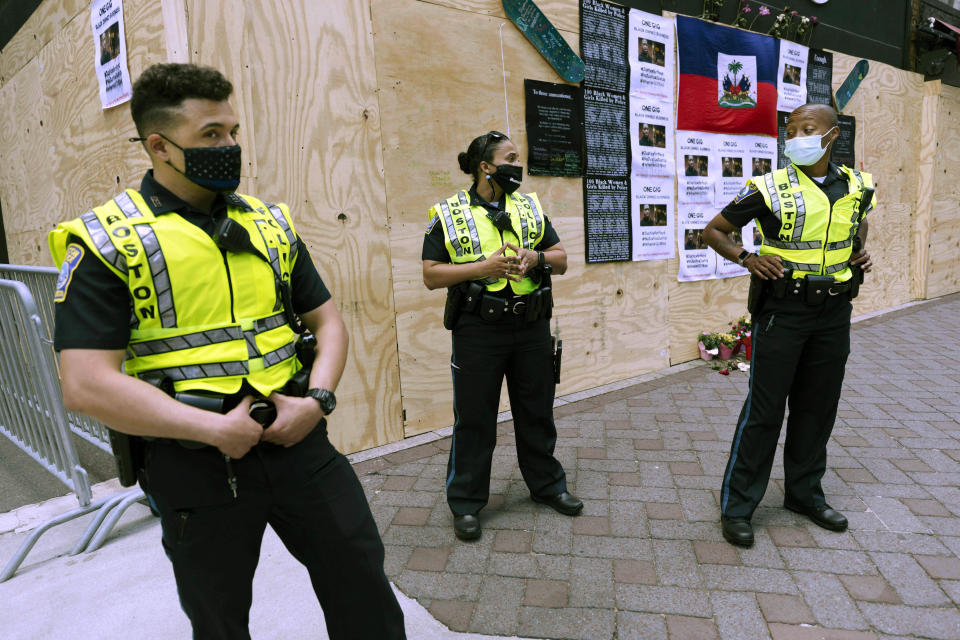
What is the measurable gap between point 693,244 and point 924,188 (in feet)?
19.3

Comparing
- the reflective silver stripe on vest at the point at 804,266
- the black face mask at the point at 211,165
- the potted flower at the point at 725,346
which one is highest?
the black face mask at the point at 211,165

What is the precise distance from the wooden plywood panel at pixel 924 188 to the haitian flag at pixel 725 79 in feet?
14.1

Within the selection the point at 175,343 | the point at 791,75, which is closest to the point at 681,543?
the point at 175,343

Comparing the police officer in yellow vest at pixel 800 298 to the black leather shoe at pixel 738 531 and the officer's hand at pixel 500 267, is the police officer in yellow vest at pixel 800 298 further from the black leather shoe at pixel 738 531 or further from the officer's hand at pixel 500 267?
the officer's hand at pixel 500 267

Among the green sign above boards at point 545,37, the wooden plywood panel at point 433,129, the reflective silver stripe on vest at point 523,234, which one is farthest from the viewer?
the green sign above boards at point 545,37

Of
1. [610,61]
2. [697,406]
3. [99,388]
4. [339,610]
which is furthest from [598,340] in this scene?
[99,388]

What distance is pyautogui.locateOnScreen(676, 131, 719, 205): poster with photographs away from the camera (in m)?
6.27

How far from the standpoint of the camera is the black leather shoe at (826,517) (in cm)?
300

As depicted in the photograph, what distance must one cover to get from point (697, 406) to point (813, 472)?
1999mm

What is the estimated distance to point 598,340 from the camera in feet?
18.8

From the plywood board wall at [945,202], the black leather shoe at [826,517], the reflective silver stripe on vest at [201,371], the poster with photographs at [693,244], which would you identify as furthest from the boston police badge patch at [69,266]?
the plywood board wall at [945,202]

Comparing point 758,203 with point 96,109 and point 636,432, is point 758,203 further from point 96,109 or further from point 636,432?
point 96,109

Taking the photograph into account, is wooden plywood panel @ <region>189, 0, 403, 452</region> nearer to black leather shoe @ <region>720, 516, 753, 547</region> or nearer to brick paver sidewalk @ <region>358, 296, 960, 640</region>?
brick paver sidewalk @ <region>358, 296, 960, 640</region>

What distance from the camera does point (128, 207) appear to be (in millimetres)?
1472
